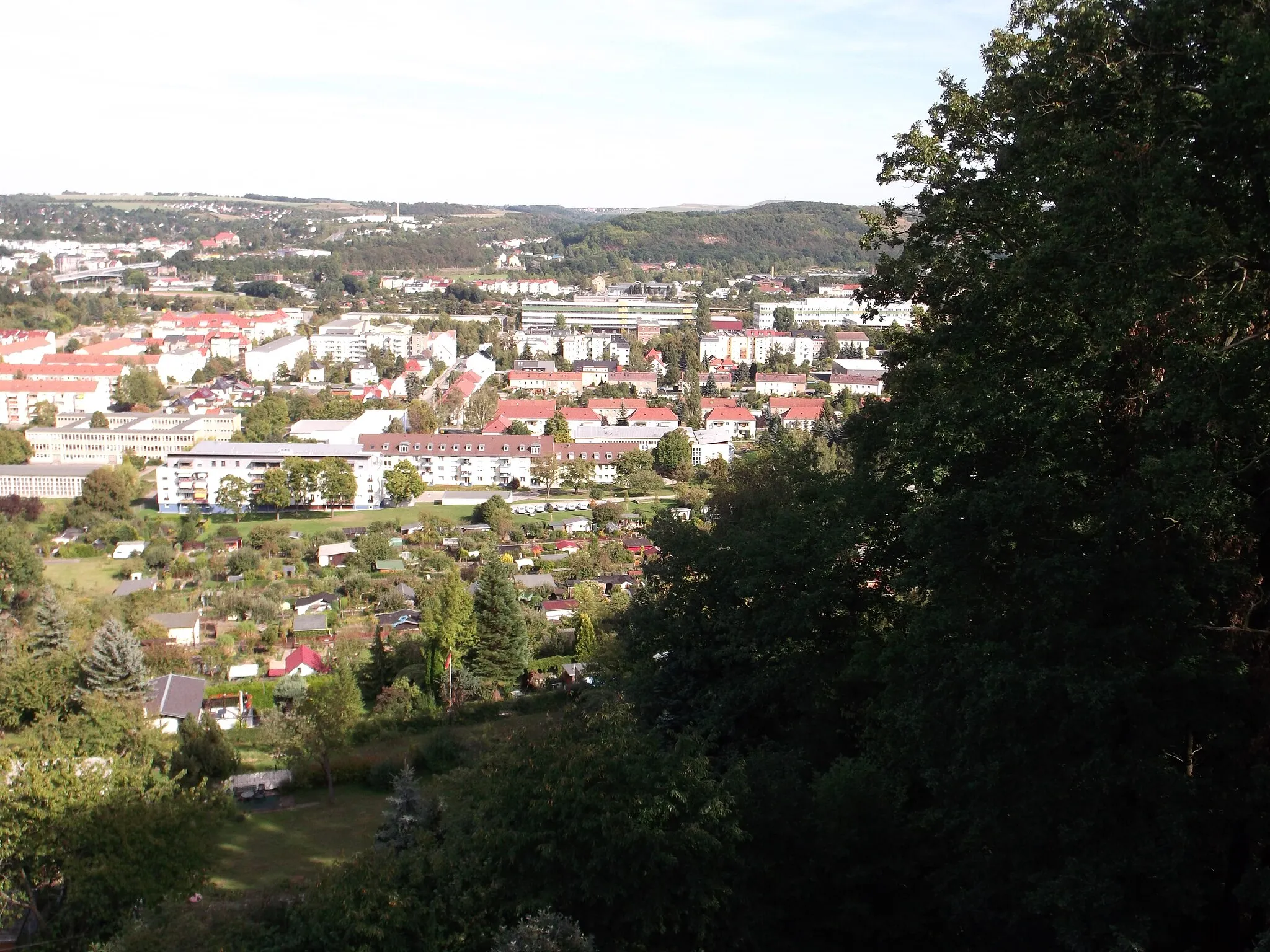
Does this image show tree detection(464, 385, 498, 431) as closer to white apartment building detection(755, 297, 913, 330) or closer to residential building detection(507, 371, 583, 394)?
residential building detection(507, 371, 583, 394)

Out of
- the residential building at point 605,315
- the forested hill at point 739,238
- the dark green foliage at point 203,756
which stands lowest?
the dark green foliage at point 203,756

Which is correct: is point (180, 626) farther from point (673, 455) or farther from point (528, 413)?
point (528, 413)

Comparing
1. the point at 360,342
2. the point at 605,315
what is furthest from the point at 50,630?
the point at 605,315

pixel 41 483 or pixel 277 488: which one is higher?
pixel 277 488

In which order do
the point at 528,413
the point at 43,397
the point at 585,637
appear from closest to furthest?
the point at 585,637
the point at 528,413
the point at 43,397

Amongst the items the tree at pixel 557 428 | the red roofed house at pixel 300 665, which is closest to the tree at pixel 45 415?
the tree at pixel 557 428

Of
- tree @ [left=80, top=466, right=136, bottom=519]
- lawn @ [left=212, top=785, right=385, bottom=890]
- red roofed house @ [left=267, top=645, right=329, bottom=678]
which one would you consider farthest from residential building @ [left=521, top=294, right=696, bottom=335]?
lawn @ [left=212, top=785, right=385, bottom=890]

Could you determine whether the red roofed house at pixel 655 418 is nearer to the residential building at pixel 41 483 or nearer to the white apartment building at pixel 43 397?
the residential building at pixel 41 483

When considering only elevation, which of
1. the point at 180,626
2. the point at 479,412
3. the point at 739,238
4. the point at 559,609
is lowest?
the point at 180,626
